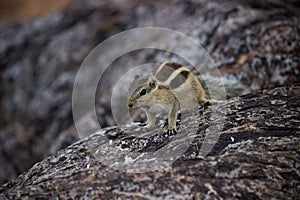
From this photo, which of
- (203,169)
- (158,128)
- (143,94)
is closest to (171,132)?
(158,128)

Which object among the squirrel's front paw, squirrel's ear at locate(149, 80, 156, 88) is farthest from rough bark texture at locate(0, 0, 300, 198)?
squirrel's ear at locate(149, 80, 156, 88)

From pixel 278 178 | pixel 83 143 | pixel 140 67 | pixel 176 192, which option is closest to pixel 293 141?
pixel 278 178

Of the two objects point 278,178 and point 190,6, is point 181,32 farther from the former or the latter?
point 278,178

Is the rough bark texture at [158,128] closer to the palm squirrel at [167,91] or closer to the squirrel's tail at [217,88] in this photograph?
the palm squirrel at [167,91]

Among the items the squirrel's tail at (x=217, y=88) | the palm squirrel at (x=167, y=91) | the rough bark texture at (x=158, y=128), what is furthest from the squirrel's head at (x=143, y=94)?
the squirrel's tail at (x=217, y=88)

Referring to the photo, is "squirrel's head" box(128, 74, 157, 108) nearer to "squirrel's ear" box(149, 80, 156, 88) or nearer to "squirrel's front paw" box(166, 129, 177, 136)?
"squirrel's ear" box(149, 80, 156, 88)

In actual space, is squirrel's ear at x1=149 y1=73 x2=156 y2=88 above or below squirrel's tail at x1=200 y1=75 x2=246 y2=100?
above

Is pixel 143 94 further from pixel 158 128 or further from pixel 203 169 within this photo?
pixel 203 169

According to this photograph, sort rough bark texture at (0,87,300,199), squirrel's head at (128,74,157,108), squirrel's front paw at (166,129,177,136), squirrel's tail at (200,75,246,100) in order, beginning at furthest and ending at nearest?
squirrel's tail at (200,75,246,100)
squirrel's head at (128,74,157,108)
squirrel's front paw at (166,129,177,136)
rough bark texture at (0,87,300,199)
